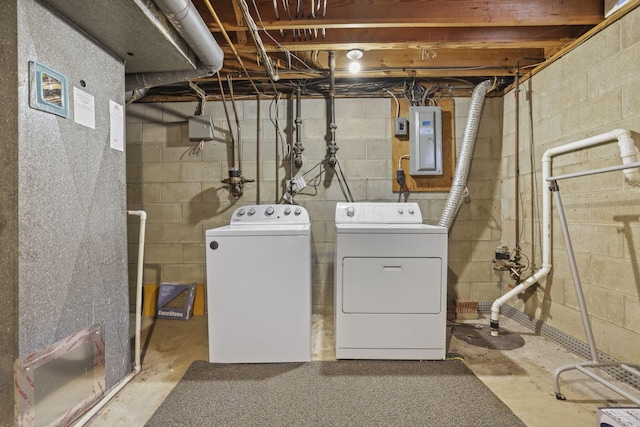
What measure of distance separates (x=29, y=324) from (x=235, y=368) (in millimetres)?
990

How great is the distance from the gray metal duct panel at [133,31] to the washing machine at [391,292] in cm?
140

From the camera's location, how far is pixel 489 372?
1608 mm

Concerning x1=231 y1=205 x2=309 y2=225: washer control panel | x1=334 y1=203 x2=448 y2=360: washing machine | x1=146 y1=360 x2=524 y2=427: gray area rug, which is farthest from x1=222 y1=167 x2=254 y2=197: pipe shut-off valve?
x1=146 y1=360 x2=524 y2=427: gray area rug

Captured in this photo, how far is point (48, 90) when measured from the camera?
3.67 ft

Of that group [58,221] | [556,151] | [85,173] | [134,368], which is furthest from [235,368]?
[556,151]

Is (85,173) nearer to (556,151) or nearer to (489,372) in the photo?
(489,372)

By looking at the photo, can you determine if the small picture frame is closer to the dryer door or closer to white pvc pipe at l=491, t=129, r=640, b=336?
the dryer door

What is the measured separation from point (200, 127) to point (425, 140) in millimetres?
1976

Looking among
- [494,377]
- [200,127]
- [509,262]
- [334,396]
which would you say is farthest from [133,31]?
[509,262]

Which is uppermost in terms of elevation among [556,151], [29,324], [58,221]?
[556,151]

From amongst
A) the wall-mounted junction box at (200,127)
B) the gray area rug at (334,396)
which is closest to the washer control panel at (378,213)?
the gray area rug at (334,396)

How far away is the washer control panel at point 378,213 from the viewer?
7.18ft

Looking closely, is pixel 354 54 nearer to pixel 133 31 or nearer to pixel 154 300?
pixel 133 31

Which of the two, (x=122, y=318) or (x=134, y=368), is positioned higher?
(x=122, y=318)
